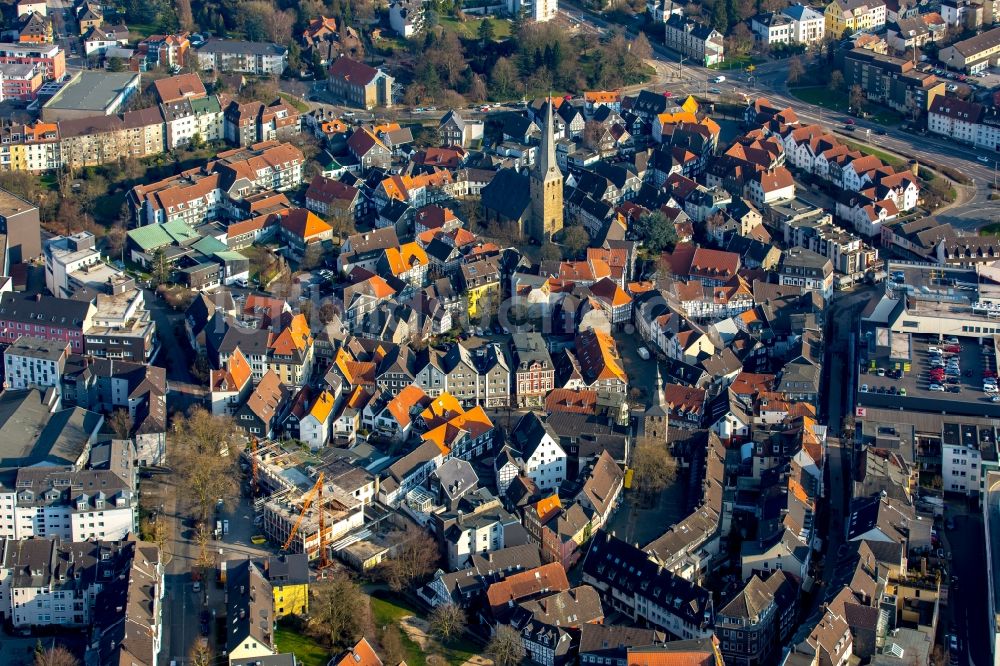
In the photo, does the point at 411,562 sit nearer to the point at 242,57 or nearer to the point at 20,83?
the point at 20,83

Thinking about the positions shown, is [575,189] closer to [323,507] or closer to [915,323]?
[915,323]

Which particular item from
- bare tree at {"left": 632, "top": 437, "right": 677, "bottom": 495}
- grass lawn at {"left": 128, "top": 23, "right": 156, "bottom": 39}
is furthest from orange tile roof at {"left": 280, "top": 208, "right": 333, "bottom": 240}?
grass lawn at {"left": 128, "top": 23, "right": 156, "bottom": 39}

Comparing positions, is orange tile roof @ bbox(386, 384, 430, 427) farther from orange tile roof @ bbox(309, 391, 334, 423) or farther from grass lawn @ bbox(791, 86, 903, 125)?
grass lawn @ bbox(791, 86, 903, 125)

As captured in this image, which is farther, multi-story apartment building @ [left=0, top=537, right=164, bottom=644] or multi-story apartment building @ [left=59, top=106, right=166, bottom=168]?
multi-story apartment building @ [left=59, top=106, right=166, bottom=168]

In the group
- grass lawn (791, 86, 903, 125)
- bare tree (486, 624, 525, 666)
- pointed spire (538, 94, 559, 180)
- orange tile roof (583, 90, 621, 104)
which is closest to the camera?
bare tree (486, 624, 525, 666)

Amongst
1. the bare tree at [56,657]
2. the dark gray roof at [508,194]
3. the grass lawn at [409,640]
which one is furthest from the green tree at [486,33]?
the bare tree at [56,657]

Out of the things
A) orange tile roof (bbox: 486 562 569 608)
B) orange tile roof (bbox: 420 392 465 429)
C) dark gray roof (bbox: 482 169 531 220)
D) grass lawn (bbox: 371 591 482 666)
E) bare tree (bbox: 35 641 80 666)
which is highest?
dark gray roof (bbox: 482 169 531 220)
